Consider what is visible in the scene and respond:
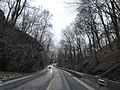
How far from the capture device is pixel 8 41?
120ft

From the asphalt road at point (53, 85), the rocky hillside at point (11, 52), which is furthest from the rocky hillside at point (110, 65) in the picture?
the rocky hillside at point (11, 52)

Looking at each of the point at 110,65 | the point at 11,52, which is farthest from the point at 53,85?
the point at 11,52

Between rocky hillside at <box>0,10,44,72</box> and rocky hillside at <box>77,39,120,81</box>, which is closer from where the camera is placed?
rocky hillside at <box>77,39,120,81</box>

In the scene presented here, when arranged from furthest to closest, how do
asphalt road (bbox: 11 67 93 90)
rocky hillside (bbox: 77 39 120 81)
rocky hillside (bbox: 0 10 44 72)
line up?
rocky hillside (bbox: 0 10 44 72), rocky hillside (bbox: 77 39 120 81), asphalt road (bbox: 11 67 93 90)

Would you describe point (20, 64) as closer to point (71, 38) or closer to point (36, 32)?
point (36, 32)

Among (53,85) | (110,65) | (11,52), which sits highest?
(11,52)

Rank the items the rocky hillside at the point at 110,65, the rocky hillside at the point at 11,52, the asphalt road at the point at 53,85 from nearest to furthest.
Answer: the asphalt road at the point at 53,85
the rocky hillside at the point at 110,65
the rocky hillside at the point at 11,52

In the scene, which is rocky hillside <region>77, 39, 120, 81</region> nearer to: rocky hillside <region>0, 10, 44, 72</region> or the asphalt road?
the asphalt road

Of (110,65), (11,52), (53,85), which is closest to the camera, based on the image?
(53,85)

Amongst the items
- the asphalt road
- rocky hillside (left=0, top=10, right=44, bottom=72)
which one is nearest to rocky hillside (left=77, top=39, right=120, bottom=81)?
the asphalt road

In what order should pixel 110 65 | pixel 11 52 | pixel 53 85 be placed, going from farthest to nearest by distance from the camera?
pixel 11 52, pixel 110 65, pixel 53 85

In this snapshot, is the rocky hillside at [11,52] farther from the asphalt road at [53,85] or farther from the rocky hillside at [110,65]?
the rocky hillside at [110,65]

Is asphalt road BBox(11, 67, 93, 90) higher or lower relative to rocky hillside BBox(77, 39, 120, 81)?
lower

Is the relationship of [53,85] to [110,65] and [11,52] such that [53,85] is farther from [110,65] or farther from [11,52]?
[11,52]
